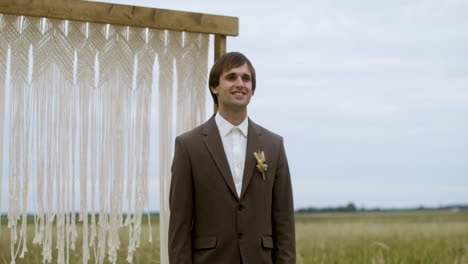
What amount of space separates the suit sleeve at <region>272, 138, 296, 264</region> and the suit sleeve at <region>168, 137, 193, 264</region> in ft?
1.02

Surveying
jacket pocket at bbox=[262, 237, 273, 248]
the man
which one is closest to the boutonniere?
the man

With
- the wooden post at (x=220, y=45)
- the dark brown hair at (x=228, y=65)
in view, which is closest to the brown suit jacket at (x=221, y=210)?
the dark brown hair at (x=228, y=65)

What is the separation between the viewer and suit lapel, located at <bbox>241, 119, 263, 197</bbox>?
196 centimetres

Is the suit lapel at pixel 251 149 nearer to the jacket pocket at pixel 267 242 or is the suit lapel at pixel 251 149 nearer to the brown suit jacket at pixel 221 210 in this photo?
the brown suit jacket at pixel 221 210

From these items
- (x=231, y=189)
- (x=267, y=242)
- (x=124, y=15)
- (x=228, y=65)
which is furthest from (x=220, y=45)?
(x=267, y=242)

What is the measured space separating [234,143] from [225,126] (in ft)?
0.22

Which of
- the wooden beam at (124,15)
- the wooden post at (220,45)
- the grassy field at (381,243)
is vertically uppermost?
the wooden beam at (124,15)

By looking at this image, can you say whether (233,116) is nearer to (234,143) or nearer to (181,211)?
(234,143)

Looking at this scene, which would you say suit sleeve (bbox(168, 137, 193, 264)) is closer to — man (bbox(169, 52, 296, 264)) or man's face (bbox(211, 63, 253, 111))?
man (bbox(169, 52, 296, 264))

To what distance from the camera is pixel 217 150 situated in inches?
77.9

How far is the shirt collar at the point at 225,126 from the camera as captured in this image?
2.02 meters

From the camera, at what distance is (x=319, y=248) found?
4566 mm

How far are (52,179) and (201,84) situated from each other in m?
0.82

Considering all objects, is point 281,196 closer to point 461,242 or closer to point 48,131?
point 48,131
